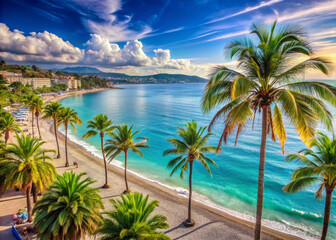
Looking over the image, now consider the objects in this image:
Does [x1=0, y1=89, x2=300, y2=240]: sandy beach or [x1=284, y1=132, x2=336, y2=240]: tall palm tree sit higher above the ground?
[x1=284, y1=132, x2=336, y2=240]: tall palm tree

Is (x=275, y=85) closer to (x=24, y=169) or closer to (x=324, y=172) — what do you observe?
(x=324, y=172)

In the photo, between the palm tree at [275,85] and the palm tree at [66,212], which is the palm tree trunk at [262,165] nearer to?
the palm tree at [275,85]

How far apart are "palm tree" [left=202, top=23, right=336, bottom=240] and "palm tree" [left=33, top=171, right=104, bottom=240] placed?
7.79 meters

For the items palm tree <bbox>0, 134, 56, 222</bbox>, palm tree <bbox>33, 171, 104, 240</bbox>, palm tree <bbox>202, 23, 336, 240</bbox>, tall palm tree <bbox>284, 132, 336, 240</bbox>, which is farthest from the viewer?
palm tree <bbox>0, 134, 56, 222</bbox>

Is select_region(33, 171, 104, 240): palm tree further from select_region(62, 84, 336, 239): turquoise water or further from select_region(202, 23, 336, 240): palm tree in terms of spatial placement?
select_region(62, 84, 336, 239): turquoise water

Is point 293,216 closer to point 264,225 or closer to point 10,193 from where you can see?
point 264,225

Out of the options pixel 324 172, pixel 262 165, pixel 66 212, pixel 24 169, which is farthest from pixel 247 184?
pixel 24 169

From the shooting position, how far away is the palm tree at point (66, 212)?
9.30 meters

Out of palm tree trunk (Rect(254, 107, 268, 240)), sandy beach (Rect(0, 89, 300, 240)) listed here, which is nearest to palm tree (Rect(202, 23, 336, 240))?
palm tree trunk (Rect(254, 107, 268, 240))

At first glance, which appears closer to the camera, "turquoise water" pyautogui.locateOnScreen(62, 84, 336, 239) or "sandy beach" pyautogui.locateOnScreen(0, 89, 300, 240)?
"sandy beach" pyautogui.locateOnScreen(0, 89, 300, 240)

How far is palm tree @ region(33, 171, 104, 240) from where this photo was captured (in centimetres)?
930

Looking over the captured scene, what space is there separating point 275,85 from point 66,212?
11.3 meters

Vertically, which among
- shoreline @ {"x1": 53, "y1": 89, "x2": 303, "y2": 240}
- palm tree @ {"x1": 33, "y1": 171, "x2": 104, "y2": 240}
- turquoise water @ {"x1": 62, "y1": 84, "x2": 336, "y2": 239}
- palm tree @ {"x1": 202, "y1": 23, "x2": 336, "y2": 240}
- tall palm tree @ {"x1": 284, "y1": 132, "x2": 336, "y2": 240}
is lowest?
turquoise water @ {"x1": 62, "y1": 84, "x2": 336, "y2": 239}

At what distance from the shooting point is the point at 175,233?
50.0 feet
